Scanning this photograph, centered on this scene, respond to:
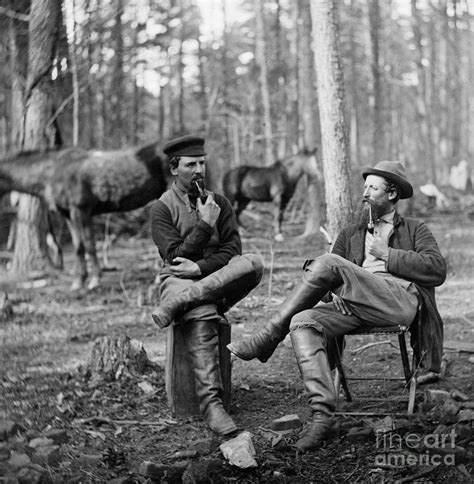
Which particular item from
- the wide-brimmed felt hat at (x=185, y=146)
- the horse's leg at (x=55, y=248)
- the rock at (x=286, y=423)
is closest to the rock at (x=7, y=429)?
the rock at (x=286, y=423)

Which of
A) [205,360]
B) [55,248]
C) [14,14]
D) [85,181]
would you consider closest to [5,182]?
[85,181]

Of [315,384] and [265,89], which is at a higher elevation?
[265,89]

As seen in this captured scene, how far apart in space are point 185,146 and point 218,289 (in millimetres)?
1110

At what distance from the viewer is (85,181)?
399 inches

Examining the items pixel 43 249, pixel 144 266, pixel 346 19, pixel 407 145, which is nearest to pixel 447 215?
pixel 144 266

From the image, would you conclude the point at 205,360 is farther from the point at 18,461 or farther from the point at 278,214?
the point at 278,214

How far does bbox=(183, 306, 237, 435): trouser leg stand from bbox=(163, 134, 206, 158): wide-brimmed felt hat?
115 cm

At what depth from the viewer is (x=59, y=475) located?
133 inches

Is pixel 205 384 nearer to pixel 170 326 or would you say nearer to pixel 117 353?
pixel 170 326

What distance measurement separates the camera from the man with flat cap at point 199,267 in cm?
450

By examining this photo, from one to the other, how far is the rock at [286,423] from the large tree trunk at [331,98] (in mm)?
3315

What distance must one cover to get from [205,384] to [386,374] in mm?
1983

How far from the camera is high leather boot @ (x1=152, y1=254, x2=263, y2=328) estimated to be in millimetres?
4492

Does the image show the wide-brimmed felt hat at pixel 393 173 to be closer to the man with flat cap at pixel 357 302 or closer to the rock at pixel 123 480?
the man with flat cap at pixel 357 302
